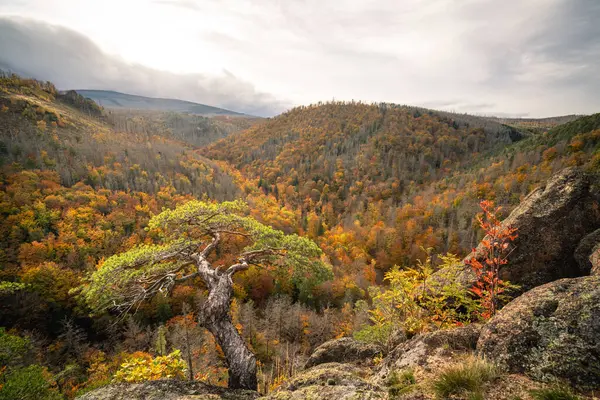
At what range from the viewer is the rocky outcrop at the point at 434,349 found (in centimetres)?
399

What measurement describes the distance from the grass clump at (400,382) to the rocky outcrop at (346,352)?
11.2ft

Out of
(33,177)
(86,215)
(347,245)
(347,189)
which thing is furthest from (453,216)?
(33,177)

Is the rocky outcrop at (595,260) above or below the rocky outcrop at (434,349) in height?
above

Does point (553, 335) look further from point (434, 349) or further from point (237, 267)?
point (237, 267)

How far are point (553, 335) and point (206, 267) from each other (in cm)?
708

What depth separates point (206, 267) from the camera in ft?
22.4

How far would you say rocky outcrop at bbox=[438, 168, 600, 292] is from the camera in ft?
21.1

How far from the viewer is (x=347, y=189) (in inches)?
5084

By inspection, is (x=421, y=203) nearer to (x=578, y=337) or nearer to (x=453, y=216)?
(x=453, y=216)

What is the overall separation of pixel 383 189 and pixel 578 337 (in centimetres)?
12821

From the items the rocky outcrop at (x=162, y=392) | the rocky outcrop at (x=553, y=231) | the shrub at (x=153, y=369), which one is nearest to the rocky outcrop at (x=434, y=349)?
the rocky outcrop at (x=162, y=392)

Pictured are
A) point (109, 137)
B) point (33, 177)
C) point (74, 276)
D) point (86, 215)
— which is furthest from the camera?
point (109, 137)

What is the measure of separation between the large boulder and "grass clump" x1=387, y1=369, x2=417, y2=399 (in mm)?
1226

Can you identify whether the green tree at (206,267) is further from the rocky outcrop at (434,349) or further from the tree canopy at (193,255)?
the rocky outcrop at (434,349)
